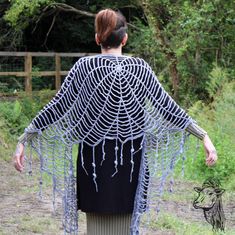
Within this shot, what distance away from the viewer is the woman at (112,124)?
10.6 ft

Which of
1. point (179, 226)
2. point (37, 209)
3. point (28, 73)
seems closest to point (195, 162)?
point (37, 209)

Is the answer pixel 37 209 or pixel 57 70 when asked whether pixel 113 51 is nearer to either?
pixel 37 209

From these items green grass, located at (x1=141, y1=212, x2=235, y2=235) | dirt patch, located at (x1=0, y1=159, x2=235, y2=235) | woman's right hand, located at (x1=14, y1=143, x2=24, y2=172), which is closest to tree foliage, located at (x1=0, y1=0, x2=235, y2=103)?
dirt patch, located at (x1=0, y1=159, x2=235, y2=235)

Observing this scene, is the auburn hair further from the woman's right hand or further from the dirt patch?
the dirt patch

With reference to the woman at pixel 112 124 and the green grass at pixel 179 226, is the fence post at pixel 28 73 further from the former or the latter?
the woman at pixel 112 124

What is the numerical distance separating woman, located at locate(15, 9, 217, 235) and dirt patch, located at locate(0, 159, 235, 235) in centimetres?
220

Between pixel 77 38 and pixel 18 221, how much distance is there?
16.1m

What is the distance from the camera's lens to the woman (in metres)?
3.23

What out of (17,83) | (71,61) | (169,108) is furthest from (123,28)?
(71,61)

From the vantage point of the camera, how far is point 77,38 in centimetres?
2152

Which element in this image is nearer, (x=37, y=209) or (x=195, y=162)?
(x=37, y=209)

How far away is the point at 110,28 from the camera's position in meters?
3.20

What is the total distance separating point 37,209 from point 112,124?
339 cm

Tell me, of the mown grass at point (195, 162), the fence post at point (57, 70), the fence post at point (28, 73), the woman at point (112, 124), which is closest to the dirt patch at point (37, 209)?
the mown grass at point (195, 162)
